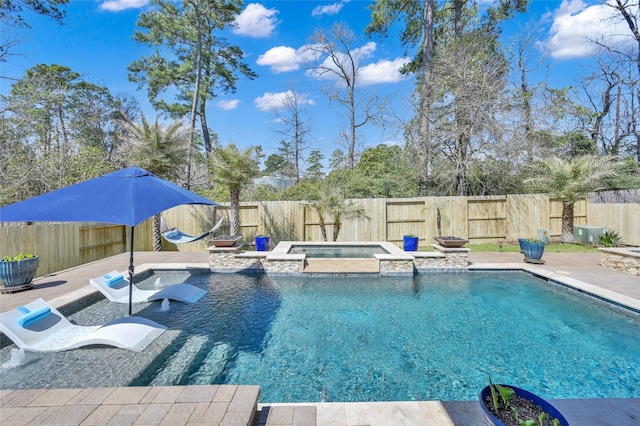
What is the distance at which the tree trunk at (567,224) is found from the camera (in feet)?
34.9

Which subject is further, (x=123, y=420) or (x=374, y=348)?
(x=374, y=348)

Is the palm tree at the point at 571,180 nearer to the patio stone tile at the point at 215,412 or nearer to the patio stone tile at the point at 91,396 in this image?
the patio stone tile at the point at 215,412

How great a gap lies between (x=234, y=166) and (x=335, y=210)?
403 cm

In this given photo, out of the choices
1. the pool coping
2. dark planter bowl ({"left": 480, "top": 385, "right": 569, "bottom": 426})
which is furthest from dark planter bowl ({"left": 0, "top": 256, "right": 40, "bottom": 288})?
the pool coping

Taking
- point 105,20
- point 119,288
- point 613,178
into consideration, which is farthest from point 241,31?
point 613,178

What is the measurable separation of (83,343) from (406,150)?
44.2 feet

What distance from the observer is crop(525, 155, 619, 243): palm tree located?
10.2 m

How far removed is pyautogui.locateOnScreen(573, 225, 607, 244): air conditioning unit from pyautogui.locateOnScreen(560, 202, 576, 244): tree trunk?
18cm

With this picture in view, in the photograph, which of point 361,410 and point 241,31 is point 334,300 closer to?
point 361,410

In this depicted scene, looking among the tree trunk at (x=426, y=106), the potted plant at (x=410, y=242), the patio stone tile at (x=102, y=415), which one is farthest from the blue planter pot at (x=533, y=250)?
the patio stone tile at (x=102, y=415)

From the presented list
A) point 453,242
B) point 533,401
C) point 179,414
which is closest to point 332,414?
point 179,414

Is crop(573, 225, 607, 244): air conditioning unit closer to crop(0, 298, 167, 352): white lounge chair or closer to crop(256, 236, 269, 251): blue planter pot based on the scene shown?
crop(256, 236, 269, 251): blue planter pot

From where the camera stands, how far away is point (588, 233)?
10.4 m

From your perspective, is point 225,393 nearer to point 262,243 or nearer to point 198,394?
point 198,394
